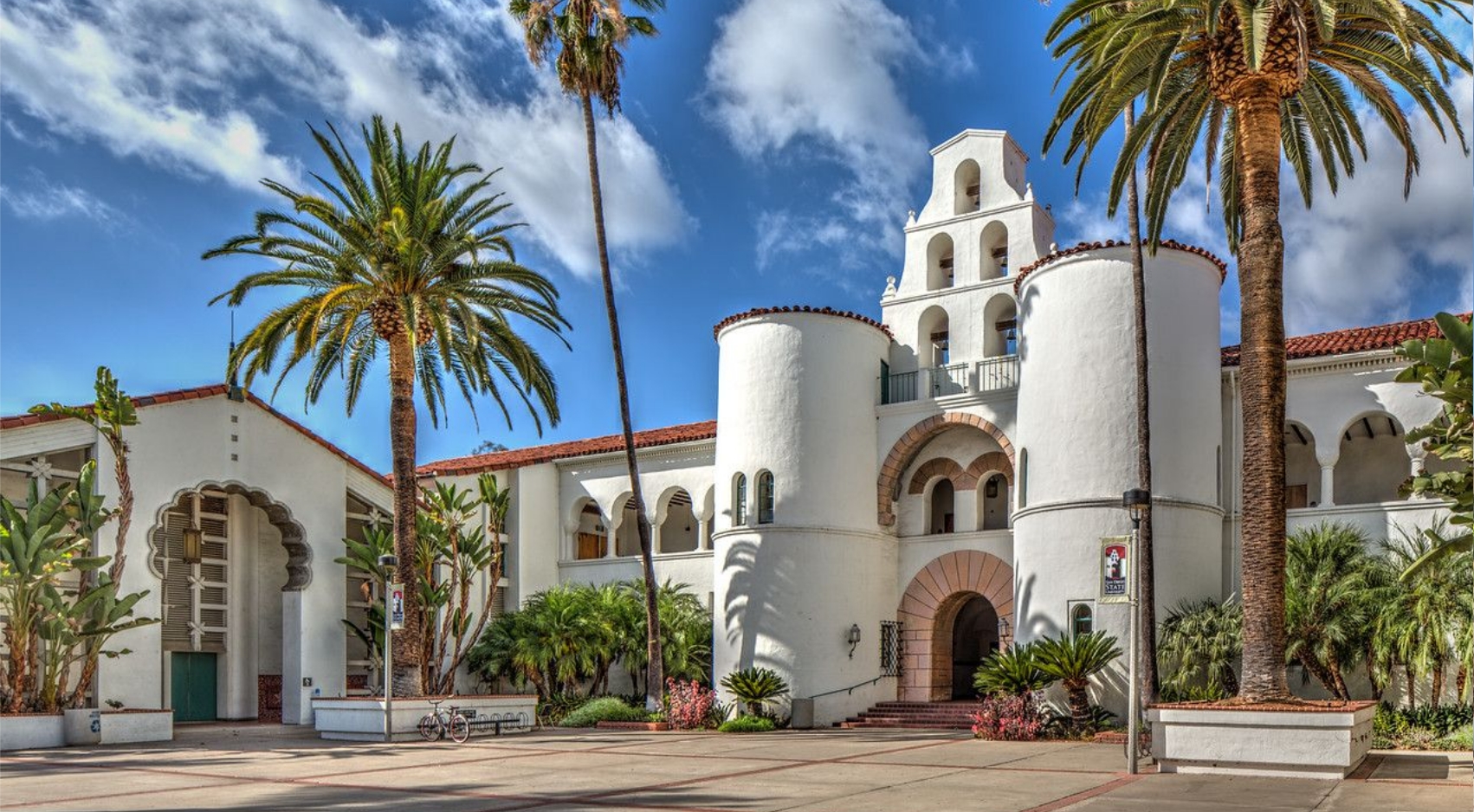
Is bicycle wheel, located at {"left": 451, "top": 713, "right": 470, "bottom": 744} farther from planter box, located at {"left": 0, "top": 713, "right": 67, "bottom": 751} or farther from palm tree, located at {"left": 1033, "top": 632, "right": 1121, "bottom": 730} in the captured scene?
palm tree, located at {"left": 1033, "top": 632, "right": 1121, "bottom": 730}

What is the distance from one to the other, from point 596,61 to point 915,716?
1663cm

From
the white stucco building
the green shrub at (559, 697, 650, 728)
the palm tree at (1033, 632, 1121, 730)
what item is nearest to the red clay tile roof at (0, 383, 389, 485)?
the white stucco building

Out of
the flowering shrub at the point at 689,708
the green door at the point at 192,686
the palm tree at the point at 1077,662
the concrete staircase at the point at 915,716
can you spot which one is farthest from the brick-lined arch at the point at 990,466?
the green door at the point at 192,686

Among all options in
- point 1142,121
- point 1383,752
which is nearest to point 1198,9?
point 1142,121

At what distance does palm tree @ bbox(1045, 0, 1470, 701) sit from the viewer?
17.5 metres

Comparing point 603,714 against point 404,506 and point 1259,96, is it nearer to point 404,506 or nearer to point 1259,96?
point 404,506

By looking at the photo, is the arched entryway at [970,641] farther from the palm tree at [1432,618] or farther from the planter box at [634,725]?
the palm tree at [1432,618]

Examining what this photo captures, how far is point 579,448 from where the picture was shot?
37125mm

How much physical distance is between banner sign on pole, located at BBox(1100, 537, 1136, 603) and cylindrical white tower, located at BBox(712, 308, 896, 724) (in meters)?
12.2

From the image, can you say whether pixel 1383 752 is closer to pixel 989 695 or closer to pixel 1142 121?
pixel 989 695

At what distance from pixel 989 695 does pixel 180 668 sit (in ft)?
64.9

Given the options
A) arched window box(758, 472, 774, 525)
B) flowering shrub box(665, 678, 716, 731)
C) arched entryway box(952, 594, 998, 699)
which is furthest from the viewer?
arched entryway box(952, 594, 998, 699)

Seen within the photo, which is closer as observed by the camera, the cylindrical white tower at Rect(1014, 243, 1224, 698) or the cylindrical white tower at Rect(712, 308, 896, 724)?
the cylindrical white tower at Rect(1014, 243, 1224, 698)

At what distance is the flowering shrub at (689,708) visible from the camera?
28.4 meters
